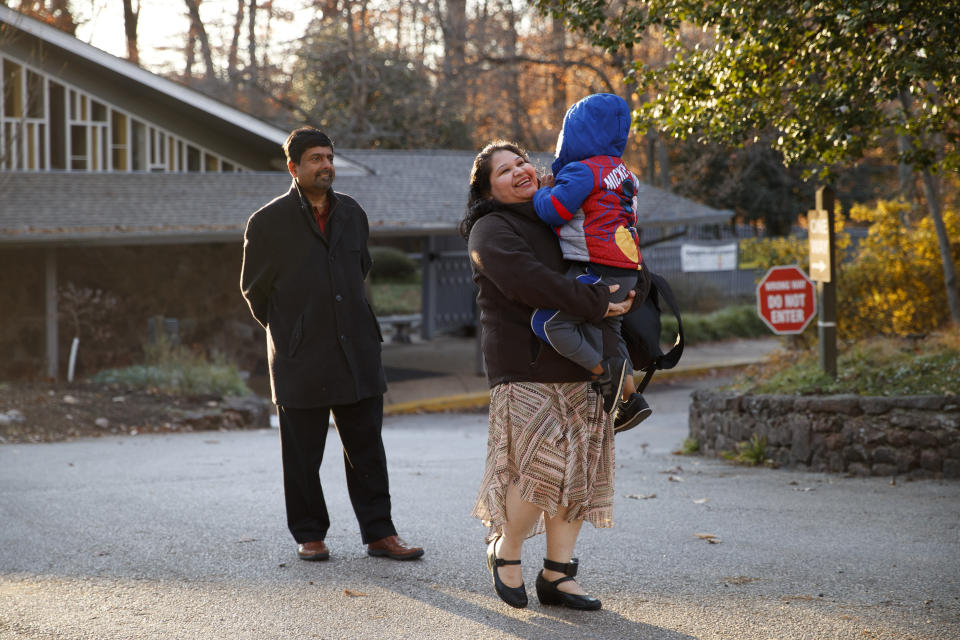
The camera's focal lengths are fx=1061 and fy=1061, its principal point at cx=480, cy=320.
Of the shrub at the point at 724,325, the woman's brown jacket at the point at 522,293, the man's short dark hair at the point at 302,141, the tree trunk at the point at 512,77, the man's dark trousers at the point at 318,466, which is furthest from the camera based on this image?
the tree trunk at the point at 512,77

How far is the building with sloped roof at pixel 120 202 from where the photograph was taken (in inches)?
545

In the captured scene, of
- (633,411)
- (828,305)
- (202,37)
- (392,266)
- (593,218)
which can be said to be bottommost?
(633,411)

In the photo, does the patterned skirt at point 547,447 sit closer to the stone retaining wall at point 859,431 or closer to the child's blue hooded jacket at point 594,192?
the child's blue hooded jacket at point 594,192

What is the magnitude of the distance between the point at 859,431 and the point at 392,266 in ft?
78.3

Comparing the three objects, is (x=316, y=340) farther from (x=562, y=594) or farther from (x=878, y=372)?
(x=878, y=372)

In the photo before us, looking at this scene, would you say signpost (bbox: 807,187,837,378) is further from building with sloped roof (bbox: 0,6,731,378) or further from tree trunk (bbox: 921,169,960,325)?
building with sloped roof (bbox: 0,6,731,378)

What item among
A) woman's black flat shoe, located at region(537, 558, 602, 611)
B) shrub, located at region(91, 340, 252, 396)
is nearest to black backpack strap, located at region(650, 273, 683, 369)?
woman's black flat shoe, located at region(537, 558, 602, 611)

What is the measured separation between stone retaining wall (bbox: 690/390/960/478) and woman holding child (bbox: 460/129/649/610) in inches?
164

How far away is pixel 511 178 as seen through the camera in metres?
3.99

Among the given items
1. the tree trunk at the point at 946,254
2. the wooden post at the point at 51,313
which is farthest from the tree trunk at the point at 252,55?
the tree trunk at the point at 946,254

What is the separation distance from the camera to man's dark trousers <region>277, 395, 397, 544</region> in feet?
15.9

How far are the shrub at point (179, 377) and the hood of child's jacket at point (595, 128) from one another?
9638 mm

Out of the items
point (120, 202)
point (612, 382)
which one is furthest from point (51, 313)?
point (612, 382)

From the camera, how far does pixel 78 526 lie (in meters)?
5.75
